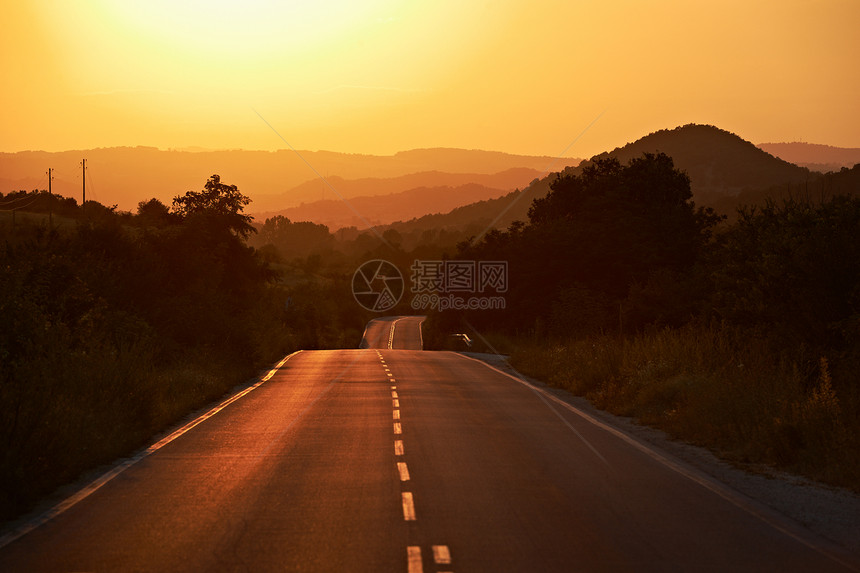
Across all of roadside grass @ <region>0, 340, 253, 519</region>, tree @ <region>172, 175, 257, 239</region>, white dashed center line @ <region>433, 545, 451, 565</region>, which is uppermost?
tree @ <region>172, 175, 257, 239</region>

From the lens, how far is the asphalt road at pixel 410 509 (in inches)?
302

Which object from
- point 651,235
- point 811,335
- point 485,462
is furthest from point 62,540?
point 651,235

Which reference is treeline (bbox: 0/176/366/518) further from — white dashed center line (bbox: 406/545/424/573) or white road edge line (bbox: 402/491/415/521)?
white dashed center line (bbox: 406/545/424/573)

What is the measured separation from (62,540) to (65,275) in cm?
1610

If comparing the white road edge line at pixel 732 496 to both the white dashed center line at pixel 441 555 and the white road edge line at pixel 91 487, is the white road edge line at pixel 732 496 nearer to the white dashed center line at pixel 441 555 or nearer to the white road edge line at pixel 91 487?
the white dashed center line at pixel 441 555

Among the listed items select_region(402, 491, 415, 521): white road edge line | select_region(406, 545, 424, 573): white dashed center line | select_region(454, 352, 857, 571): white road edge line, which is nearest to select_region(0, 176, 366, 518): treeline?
select_region(402, 491, 415, 521): white road edge line

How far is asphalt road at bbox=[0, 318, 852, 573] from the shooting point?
25.2 ft

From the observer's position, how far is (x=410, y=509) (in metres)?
9.62

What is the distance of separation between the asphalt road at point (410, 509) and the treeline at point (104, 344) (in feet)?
2.86

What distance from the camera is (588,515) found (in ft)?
30.8

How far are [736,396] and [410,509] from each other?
841 centimetres

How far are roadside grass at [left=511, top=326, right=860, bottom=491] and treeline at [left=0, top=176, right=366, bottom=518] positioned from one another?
9.74 m

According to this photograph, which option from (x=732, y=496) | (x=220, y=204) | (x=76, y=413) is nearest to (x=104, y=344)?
(x=76, y=413)

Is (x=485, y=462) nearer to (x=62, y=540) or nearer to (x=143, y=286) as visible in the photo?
(x=62, y=540)
